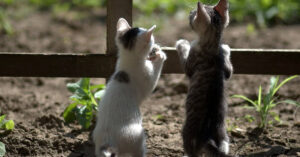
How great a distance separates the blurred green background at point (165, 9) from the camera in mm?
8711

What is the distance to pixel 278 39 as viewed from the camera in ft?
25.0

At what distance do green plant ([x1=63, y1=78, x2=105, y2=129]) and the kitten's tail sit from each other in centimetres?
105

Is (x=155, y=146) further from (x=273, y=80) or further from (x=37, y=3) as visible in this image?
(x=37, y=3)

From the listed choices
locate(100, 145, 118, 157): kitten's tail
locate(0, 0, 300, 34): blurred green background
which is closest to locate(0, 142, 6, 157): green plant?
locate(100, 145, 118, 157): kitten's tail

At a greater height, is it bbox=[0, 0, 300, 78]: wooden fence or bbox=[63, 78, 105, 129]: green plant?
bbox=[0, 0, 300, 78]: wooden fence

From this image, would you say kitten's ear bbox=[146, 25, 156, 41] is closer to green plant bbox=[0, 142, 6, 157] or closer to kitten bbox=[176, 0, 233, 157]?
kitten bbox=[176, 0, 233, 157]

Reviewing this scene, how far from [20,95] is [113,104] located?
110 inches

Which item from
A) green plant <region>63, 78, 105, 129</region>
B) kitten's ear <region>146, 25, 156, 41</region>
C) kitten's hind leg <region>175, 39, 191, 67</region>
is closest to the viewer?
kitten's ear <region>146, 25, 156, 41</region>

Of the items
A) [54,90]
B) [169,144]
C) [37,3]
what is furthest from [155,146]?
[37,3]

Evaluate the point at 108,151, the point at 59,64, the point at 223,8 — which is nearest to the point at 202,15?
the point at 223,8

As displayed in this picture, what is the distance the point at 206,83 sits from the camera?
362 cm

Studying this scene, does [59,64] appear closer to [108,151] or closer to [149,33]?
[149,33]

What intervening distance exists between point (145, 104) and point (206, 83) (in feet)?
6.68

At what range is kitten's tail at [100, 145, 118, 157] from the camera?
10.6 feet
